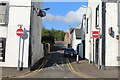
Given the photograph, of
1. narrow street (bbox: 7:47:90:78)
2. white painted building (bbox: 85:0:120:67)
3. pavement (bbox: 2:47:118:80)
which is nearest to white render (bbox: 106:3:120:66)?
white painted building (bbox: 85:0:120:67)

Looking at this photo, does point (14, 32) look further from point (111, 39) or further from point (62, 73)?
point (111, 39)

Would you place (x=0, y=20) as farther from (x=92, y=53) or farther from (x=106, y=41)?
(x=92, y=53)

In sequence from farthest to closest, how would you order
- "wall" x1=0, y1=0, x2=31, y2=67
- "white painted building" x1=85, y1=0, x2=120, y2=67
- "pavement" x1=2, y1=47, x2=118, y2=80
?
1. "white painted building" x1=85, y1=0, x2=120, y2=67
2. "wall" x1=0, y1=0, x2=31, y2=67
3. "pavement" x1=2, y1=47, x2=118, y2=80

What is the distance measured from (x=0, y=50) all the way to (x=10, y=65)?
61.4 inches

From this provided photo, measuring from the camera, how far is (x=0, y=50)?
12.4 metres

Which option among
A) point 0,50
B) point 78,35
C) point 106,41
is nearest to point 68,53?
point 106,41

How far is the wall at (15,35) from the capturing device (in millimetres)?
12133

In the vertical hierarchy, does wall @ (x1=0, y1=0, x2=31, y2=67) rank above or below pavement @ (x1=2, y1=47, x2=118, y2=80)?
above

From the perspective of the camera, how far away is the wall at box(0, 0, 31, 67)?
12.1m

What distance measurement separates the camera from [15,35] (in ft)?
40.3

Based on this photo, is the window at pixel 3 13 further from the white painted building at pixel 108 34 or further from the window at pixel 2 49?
the white painted building at pixel 108 34

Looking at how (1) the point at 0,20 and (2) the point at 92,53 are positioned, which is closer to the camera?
(1) the point at 0,20

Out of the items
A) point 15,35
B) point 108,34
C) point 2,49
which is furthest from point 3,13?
point 108,34

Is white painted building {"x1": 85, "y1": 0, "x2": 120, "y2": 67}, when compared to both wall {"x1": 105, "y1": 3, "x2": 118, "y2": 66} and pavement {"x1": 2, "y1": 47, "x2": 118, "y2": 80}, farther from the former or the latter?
pavement {"x1": 2, "y1": 47, "x2": 118, "y2": 80}
